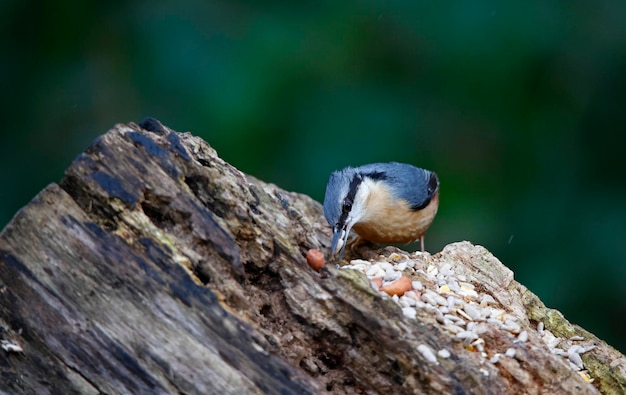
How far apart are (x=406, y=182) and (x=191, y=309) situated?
200cm

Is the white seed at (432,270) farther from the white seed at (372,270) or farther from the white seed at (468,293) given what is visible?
the white seed at (372,270)

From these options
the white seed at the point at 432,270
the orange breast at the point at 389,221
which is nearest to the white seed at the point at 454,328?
the white seed at the point at 432,270

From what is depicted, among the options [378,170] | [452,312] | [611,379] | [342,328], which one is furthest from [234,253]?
[378,170]

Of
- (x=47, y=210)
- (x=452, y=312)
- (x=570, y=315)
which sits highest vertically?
(x=570, y=315)

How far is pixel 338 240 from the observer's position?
10.7 ft

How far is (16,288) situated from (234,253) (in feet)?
1.78

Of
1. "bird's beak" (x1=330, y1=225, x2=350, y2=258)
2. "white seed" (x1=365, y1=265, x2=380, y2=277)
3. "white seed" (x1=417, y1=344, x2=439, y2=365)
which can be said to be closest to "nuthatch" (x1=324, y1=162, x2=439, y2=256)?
"bird's beak" (x1=330, y1=225, x2=350, y2=258)

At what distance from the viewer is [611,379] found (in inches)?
96.7

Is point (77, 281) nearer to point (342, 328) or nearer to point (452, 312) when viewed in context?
point (342, 328)

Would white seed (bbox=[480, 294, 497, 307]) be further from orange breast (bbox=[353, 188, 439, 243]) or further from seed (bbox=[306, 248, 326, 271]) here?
orange breast (bbox=[353, 188, 439, 243])

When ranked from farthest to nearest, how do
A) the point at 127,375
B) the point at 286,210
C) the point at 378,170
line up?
the point at 378,170 < the point at 286,210 < the point at 127,375

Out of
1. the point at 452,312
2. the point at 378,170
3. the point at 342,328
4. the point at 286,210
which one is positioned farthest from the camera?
the point at 378,170

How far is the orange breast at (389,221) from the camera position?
3.57m

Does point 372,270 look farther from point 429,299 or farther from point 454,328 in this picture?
point 454,328
